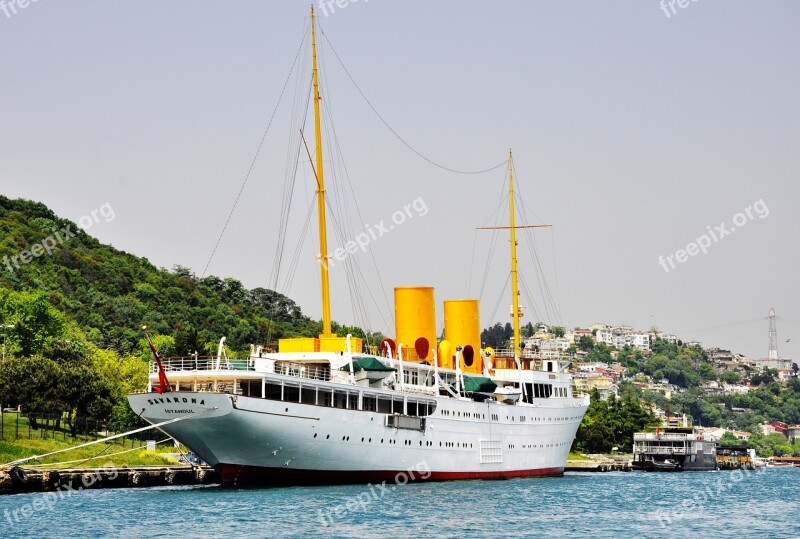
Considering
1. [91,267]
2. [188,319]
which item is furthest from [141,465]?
[91,267]

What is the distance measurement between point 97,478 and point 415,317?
67.8ft

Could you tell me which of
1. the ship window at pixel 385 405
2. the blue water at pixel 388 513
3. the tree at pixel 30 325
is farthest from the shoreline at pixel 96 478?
the tree at pixel 30 325

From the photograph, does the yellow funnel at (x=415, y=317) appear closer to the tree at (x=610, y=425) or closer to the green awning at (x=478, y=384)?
the green awning at (x=478, y=384)

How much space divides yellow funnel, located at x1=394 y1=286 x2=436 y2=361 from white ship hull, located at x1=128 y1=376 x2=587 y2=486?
520 cm

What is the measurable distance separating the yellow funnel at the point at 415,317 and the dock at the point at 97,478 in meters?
13.6

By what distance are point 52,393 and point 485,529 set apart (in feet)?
119

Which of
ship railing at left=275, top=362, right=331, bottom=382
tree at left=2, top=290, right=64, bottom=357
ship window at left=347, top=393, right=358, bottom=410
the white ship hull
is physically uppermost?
tree at left=2, top=290, right=64, bottom=357

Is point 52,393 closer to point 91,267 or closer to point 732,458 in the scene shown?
point 91,267

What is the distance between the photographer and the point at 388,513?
47.1 meters

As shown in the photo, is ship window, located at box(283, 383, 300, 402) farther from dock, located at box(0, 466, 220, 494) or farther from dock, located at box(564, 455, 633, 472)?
dock, located at box(564, 455, 633, 472)

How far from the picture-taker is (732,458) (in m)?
136

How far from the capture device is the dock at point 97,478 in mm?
52562

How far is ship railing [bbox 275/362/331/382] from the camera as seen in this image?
5650 centimetres

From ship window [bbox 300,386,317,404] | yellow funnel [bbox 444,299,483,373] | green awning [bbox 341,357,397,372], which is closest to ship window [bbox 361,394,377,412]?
Answer: green awning [bbox 341,357,397,372]
